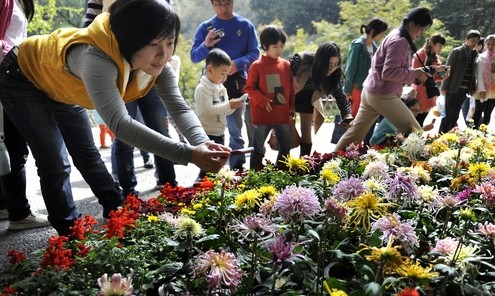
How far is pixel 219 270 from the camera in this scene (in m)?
1.33

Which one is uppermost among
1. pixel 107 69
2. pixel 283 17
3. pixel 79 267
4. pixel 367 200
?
pixel 107 69

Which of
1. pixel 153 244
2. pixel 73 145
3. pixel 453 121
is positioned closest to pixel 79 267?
pixel 153 244

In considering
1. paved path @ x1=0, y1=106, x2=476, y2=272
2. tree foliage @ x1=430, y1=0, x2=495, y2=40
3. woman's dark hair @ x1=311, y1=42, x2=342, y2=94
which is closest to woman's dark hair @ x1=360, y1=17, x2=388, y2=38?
woman's dark hair @ x1=311, y1=42, x2=342, y2=94

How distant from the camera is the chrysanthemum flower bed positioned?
1353 millimetres

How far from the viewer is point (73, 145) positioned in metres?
2.81

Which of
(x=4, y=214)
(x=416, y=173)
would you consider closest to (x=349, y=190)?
(x=416, y=173)

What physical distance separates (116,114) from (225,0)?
3.13m

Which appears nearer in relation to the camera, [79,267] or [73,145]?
[79,267]

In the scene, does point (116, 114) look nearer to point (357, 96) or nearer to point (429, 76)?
point (429, 76)

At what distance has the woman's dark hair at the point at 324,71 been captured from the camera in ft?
16.2

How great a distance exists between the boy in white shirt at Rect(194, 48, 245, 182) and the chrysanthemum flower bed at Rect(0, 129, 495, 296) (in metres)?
2.23

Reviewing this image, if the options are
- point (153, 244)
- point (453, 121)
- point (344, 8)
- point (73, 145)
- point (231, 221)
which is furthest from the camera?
point (344, 8)

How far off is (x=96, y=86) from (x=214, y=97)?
8.33ft

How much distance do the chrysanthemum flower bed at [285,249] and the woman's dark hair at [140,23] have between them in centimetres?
62
